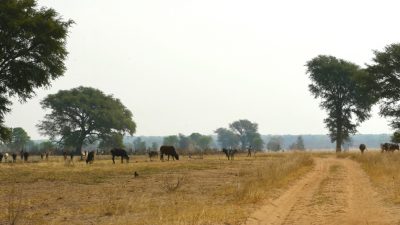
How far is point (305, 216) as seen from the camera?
14062 mm

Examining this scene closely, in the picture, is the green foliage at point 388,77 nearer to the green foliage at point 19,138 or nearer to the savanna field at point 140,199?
the savanna field at point 140,199

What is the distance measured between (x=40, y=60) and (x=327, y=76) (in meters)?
49.8

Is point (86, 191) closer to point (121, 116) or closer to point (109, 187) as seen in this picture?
point (109, 187)

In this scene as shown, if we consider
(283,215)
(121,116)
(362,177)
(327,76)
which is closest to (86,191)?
(283,215)

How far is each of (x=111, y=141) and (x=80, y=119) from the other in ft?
23.6

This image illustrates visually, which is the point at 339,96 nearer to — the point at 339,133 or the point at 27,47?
the point at 339,133

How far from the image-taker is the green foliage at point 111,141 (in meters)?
90.1

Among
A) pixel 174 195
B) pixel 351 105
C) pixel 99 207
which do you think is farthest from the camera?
pixel 351 105

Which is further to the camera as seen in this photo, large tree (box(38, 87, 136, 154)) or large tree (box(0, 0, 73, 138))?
large tree (box(38, 87, 136, 154))

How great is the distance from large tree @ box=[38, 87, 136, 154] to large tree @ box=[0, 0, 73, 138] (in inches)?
2146

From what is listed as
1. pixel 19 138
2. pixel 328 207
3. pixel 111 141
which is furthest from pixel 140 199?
pixel 19 138

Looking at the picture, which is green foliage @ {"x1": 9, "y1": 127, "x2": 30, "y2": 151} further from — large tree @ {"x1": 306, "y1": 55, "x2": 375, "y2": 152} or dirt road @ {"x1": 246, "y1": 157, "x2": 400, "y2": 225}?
dirt road @ {"x1": 246, "y1": 157, "x2": 400, "y2": 225}

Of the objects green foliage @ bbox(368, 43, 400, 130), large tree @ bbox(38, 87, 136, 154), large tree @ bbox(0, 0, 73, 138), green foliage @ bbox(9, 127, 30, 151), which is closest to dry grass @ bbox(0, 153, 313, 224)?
large tree @ bbox(0, 0, 73, 138)

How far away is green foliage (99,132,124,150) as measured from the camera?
296 ft
